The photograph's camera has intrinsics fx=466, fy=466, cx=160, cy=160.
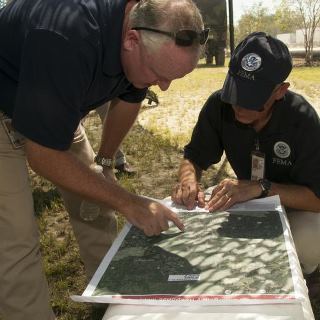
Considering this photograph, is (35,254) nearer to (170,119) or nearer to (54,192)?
(54,192)

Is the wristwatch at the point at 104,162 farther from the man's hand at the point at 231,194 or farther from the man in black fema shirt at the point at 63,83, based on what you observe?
the man's hand at the point at 231,194

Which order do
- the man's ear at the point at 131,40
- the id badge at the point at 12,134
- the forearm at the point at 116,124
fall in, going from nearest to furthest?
the man's ear at the point at 131,40 < the id badge at the point at 12,134 < the forearm at the point at 116,124

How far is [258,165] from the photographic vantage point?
216 centimetres

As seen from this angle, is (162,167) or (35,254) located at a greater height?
(35,254)

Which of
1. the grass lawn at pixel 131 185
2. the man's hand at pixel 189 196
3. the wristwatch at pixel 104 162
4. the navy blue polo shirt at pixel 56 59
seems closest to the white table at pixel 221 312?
the navy blue polo shirt at pixel 56 59

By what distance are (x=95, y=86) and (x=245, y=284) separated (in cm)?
91

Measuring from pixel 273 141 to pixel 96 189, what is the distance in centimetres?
93

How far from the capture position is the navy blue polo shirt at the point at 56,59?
1.46 meters

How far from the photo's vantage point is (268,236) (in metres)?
1.55

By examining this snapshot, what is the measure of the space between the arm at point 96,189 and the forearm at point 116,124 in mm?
710

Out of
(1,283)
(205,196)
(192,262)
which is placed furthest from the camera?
(205,196)

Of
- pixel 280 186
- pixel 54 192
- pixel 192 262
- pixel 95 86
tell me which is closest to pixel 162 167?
pixel 54 192

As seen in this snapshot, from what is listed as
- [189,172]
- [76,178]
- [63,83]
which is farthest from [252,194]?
[63,83]

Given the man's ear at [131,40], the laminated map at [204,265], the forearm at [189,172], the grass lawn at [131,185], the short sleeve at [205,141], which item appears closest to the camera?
the laminated map at [204,265]
